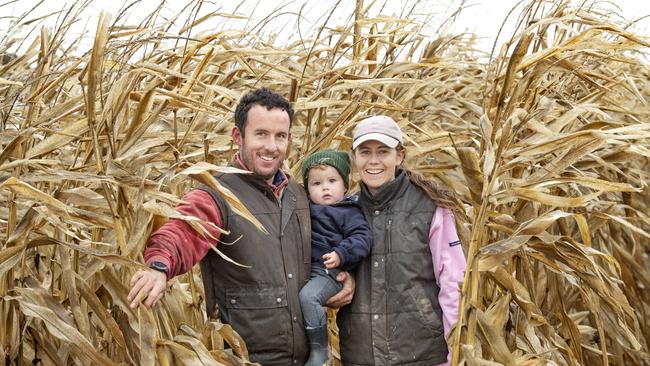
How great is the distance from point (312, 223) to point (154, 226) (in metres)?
0.61

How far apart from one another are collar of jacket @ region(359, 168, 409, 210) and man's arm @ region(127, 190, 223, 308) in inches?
18.3

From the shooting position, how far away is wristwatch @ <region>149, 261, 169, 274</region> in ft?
7.32

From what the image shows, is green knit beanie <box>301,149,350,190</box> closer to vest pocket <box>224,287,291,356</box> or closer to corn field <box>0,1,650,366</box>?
corn field <box>0,1,650,366</box>

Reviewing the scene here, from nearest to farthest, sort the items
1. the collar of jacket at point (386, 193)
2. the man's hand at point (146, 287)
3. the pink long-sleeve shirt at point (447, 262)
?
the man's hand at point (146, 287), the pink long-sleeve shirt at point (447, 262), the collar of jacket at point (386, 193)

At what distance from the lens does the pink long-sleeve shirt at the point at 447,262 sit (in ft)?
8.91

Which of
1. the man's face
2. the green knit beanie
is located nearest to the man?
the man's face

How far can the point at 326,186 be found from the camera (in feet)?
9.50

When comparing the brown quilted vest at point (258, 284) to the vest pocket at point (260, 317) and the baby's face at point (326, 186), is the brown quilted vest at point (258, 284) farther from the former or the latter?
the baby's face at point (326, 186)

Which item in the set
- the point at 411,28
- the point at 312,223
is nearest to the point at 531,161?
the point at 312,223

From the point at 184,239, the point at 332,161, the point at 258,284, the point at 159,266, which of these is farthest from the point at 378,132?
the point at 159,266

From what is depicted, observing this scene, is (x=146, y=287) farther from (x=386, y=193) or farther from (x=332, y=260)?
(x=386, y=193)

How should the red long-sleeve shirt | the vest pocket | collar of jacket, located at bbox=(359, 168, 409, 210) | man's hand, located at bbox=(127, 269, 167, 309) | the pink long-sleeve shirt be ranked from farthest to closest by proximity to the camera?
collar of jacket, located at bbox=(359, 168, 409, 210)
the pink long-sleeve shirt
the vest pocket
the red long-sleeve shirt
man's hand, located at bbox=(127, 269, 167, 309)

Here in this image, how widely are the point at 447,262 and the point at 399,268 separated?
0.44 ft

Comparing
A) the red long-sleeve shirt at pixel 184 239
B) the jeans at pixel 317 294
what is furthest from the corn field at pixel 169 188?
the jeans at pixel 317 294
